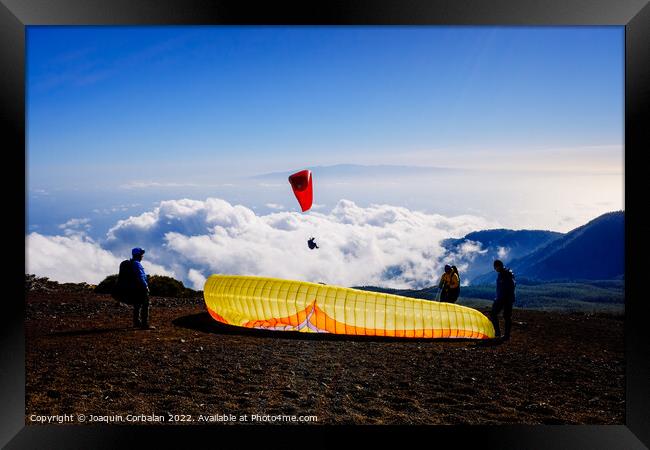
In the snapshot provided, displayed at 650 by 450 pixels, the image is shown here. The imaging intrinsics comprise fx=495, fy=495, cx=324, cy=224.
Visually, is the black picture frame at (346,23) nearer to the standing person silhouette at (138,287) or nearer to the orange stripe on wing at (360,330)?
the standing person silhouette at (138,287)

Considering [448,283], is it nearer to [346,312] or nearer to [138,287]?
[346,312]

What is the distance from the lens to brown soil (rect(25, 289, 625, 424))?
712cm

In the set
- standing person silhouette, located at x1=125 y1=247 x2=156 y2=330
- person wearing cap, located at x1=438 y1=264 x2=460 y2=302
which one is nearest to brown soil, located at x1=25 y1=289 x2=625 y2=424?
standing person silhouette, located at x1=125 y1=247 x2=156 y2=330

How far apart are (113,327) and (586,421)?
8970 millimetres

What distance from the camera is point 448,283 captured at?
461 inches

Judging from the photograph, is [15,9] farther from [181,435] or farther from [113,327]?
[113,327]

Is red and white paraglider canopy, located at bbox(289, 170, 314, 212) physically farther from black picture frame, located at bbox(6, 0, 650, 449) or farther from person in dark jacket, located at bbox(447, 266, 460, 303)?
black picture frame, located at bbox(6, 0, 650, 449)

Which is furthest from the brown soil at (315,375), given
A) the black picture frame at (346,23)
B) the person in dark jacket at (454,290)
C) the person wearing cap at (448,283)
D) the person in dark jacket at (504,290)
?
the person wearing cap at (448,283)

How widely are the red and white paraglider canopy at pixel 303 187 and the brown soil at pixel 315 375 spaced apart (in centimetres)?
317

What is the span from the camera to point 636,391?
241 inches

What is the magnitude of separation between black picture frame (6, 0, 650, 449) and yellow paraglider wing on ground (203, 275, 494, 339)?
3944mm

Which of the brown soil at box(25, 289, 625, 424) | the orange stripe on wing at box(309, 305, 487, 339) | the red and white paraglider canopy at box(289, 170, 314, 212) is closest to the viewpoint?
the brown soil at box(25, 289, 625, 424)

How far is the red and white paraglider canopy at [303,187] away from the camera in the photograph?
1186 centimetres

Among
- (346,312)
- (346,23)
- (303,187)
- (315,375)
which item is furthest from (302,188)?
(346,23)
